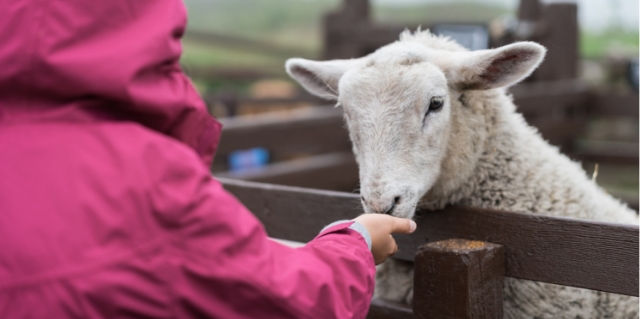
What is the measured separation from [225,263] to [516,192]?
5.30 feet

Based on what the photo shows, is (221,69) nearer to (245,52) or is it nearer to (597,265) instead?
(245,52)

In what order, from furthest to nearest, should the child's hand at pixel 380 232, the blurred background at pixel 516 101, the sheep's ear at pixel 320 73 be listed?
the blurred background at pixel 516 101 → the sheep's ear at pixel 320 73 → the child's hand at pixel 380 232

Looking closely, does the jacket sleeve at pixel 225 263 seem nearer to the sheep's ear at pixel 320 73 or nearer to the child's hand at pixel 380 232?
the child's hand at pixel 380 232

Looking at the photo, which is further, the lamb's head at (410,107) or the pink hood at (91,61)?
the lamb's head at (410,107)

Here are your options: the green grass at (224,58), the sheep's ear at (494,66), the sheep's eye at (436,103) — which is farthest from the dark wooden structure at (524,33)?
the green grass at (224,58)

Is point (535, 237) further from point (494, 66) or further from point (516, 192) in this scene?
point (494, 66)

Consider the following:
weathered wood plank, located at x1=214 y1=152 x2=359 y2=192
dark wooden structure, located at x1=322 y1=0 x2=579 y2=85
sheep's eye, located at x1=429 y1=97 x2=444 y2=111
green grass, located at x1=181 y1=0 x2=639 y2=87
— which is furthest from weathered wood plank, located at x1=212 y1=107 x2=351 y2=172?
green grass, located at x1=181 y1=0 x2=639 y2=87

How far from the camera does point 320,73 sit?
2.40 m

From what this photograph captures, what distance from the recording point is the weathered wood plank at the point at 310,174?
172 inches

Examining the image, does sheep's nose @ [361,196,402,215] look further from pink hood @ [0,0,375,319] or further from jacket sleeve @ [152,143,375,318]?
pink hood @ [0,0,375,319]

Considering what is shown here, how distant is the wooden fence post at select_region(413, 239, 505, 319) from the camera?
1.55 metres

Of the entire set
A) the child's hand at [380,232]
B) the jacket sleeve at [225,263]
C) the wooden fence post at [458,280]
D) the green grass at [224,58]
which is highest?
the jacket sleeve at [225,263]

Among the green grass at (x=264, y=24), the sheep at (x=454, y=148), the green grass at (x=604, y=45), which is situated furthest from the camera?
the green grass at (x=264, y=24)

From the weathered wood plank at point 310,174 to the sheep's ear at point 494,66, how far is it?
7.96 feet
